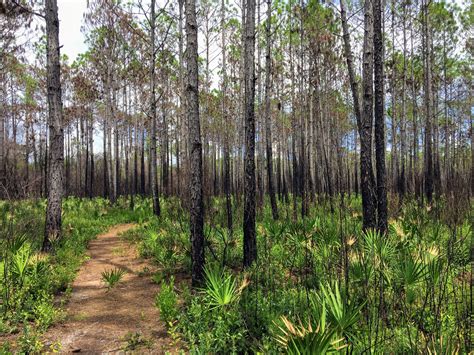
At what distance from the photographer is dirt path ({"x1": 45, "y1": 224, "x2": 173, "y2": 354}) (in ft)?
13.8

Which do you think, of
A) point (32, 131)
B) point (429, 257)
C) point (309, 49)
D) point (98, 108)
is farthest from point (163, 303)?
point (32, 131)

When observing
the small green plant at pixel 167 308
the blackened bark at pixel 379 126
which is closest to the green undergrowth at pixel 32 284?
the small green plant at pixel 167 308

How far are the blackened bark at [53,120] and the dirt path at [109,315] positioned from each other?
5.36 ft

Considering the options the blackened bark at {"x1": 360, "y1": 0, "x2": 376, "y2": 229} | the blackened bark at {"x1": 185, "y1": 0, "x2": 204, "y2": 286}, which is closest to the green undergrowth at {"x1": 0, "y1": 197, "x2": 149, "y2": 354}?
the blackened bark at {"x1": 185, "y1": 0, "x2": 204, "y2": 286}

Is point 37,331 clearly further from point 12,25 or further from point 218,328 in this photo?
point 12,25

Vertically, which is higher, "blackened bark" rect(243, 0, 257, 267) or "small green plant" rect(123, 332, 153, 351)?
"blackened bark" rect(243, 0, 257, 267)

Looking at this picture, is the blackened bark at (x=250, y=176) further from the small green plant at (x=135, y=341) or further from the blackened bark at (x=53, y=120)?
the blackened bark at (x=53, y=120)

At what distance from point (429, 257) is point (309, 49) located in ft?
48.4

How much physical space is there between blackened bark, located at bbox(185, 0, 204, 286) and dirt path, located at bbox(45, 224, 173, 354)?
1113mm

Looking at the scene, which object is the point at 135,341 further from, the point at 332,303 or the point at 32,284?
the point at 332,303

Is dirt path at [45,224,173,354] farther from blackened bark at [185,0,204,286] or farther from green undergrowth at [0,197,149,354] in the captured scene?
blackened bark at [185,0,204,286]

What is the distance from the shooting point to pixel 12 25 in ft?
57.9

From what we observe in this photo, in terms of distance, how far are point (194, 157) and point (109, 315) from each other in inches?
116

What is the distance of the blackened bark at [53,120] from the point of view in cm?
830
